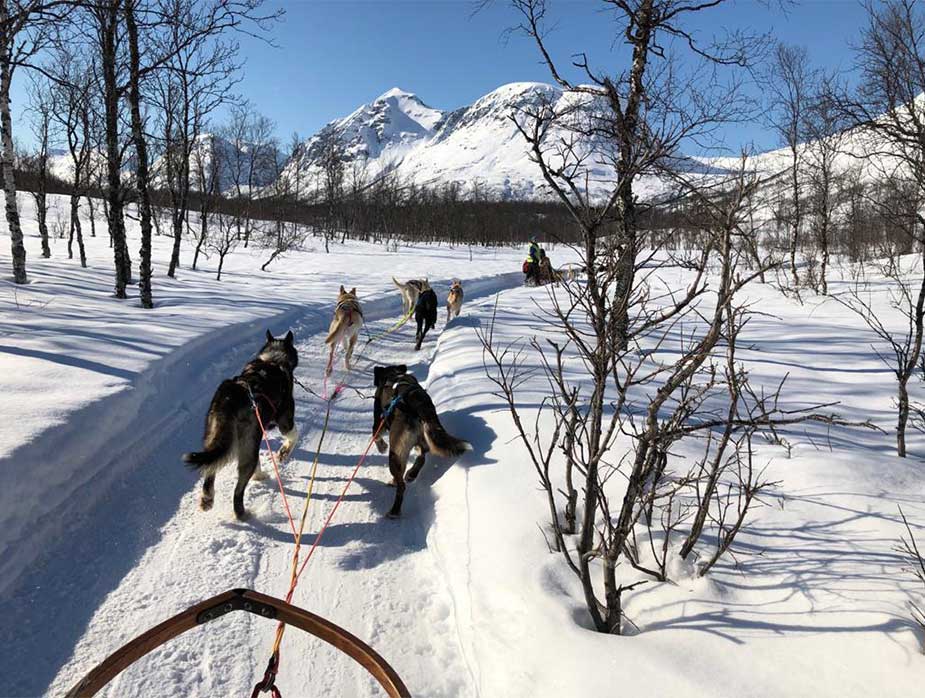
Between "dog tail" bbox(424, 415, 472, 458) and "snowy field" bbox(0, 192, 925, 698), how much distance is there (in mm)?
155

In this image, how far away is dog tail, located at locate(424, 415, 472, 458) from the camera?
3.77 m

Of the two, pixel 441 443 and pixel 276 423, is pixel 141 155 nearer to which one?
pixel 276 423

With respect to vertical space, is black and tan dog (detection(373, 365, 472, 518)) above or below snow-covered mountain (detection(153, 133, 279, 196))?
below

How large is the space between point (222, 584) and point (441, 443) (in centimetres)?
164

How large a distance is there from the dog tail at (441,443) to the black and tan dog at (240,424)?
116 cm

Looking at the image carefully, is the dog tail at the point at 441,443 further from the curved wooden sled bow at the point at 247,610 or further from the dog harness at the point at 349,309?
the dog harness at the point at 349,309

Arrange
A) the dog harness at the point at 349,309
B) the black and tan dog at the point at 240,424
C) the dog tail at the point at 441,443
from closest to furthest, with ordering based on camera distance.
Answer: the black and tan dog at the point at 240,424, the dog tail at the point at 441,443, the dog harness at the point at 349,309

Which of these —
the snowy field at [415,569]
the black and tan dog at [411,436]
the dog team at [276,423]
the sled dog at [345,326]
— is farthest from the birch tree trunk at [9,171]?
the black and tan dog at [411,436]

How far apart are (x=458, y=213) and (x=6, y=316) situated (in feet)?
190

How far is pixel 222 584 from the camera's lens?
2730 mm

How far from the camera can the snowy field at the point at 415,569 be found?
1984 mm

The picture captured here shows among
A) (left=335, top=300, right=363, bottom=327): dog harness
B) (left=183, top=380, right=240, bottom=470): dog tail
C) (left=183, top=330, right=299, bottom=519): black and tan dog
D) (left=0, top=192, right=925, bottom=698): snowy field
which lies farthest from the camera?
(left=335, top=300, right=363, bottom=327): dog harness

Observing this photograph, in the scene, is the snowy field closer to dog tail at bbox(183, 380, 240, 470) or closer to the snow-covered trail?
the snow-covered trail

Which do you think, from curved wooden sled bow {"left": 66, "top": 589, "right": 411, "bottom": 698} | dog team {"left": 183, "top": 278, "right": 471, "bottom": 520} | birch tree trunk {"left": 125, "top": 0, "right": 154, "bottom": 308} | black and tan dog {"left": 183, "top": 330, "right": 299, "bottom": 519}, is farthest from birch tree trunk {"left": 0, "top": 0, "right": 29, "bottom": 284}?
curved wooden sled bow {"left": 66, "top": 589, "right": 411, "bottom": 698}
